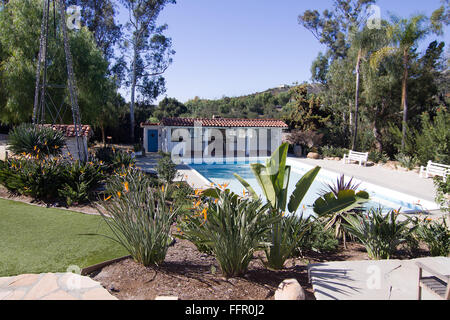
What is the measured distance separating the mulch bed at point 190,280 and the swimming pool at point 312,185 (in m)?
1.40

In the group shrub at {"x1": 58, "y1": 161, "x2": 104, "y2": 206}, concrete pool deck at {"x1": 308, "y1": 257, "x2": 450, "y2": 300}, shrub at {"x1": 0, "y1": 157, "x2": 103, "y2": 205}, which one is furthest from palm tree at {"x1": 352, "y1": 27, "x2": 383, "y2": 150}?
concrete pool deck at {"x1": 308, "y1": 257, "x2": 450, "y2": 300}

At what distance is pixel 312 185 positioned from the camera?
14.5 meters

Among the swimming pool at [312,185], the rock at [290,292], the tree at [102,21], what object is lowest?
the swimming pool at [312,185]

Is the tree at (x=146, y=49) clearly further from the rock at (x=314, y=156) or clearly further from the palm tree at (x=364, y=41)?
the palm tree at (x=364, y=41)

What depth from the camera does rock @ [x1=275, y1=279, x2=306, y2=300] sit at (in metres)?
3.21

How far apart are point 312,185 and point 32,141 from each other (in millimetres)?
11220

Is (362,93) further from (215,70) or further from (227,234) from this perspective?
(227,234)

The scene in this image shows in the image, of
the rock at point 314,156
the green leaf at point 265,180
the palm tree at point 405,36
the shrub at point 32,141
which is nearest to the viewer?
the green leaf at point 265,180

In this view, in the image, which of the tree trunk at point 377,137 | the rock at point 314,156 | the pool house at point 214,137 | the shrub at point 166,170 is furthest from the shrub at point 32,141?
the tree trunk at point 377,137

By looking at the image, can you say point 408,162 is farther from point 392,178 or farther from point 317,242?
point 317,242

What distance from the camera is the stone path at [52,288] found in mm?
3566

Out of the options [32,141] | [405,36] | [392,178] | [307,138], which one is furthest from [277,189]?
[307,138]

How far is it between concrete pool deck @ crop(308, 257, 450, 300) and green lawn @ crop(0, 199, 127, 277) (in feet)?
9.23

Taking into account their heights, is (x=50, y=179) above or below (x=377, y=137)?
below
